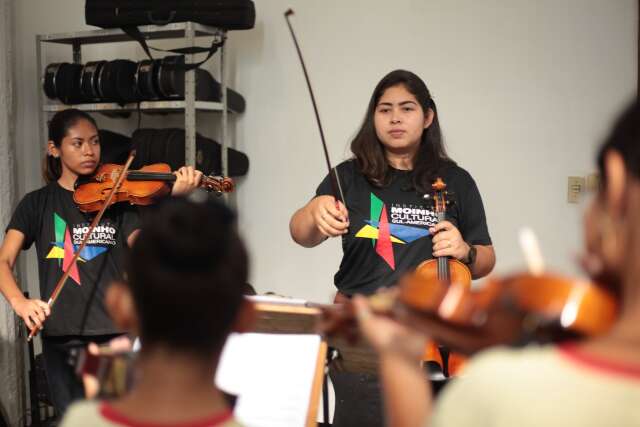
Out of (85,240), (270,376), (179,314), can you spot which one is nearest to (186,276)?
(179,314)

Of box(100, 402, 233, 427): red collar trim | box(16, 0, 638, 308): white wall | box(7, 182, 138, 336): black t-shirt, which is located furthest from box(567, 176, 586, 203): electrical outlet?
box(100, 402, 233, 427): red collar trim

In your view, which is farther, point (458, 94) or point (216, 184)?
point (458, 94)

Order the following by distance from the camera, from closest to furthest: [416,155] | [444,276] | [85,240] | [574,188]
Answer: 1. [444,276]
2. [416,155]
3. [85,240]
4. [574,188]

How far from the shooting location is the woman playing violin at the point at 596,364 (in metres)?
0.75

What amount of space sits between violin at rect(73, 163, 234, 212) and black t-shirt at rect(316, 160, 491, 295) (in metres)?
0.66

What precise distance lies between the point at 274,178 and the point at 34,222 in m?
1.17

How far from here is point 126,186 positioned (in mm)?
2607

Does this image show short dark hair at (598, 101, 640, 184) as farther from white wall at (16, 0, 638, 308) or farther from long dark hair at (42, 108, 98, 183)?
long dark hair at (42, 108, 98, 183)

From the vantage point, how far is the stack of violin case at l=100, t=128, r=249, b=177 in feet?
10.1

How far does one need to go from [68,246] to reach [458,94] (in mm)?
1691

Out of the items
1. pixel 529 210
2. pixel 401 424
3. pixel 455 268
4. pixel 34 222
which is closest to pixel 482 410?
pixel 401 424

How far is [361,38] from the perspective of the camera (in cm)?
326

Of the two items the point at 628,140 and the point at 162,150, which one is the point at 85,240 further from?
the point at 628,140

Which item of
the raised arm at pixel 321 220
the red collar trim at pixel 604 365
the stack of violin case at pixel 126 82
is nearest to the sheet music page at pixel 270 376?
the raised arm at pixel 321 220
